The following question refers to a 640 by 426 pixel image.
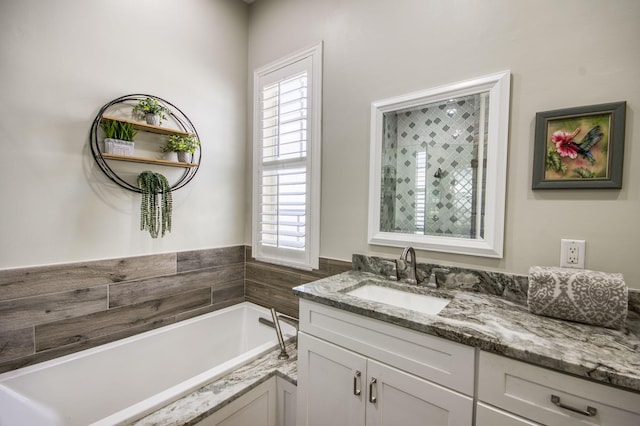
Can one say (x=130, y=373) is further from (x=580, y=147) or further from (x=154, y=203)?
(x=580, y=147)

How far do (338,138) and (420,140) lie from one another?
54cm

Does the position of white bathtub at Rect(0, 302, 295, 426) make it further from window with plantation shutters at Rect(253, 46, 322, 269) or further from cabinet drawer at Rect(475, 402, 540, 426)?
cabinet drawer at Rect(475, 402, 540, 426)

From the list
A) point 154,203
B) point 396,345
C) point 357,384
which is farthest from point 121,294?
point 396,345

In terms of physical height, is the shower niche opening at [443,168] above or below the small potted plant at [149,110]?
below

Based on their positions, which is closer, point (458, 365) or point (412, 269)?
point (458, 365)

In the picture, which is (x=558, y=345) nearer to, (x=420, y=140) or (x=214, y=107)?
(x=420, y=140)

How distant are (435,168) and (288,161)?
1076 millimetres

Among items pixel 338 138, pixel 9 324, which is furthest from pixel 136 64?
pixel 9 324

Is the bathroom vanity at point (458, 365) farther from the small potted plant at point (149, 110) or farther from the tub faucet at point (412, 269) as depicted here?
the small potted plant at point (149, 110)

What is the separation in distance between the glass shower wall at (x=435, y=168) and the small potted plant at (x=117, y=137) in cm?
159

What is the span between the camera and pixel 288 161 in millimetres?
2176

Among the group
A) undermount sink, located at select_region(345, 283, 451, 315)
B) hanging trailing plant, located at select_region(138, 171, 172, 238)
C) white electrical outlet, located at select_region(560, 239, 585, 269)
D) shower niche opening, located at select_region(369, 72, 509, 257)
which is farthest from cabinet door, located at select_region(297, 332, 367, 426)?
hanging trailing plant, located at select_region(138, 171, 172, 238)

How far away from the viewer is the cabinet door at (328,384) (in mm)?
1219

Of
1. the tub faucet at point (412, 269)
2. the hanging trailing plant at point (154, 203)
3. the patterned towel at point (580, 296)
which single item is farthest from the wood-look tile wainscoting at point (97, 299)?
the patterned towel at point (580, 296)
